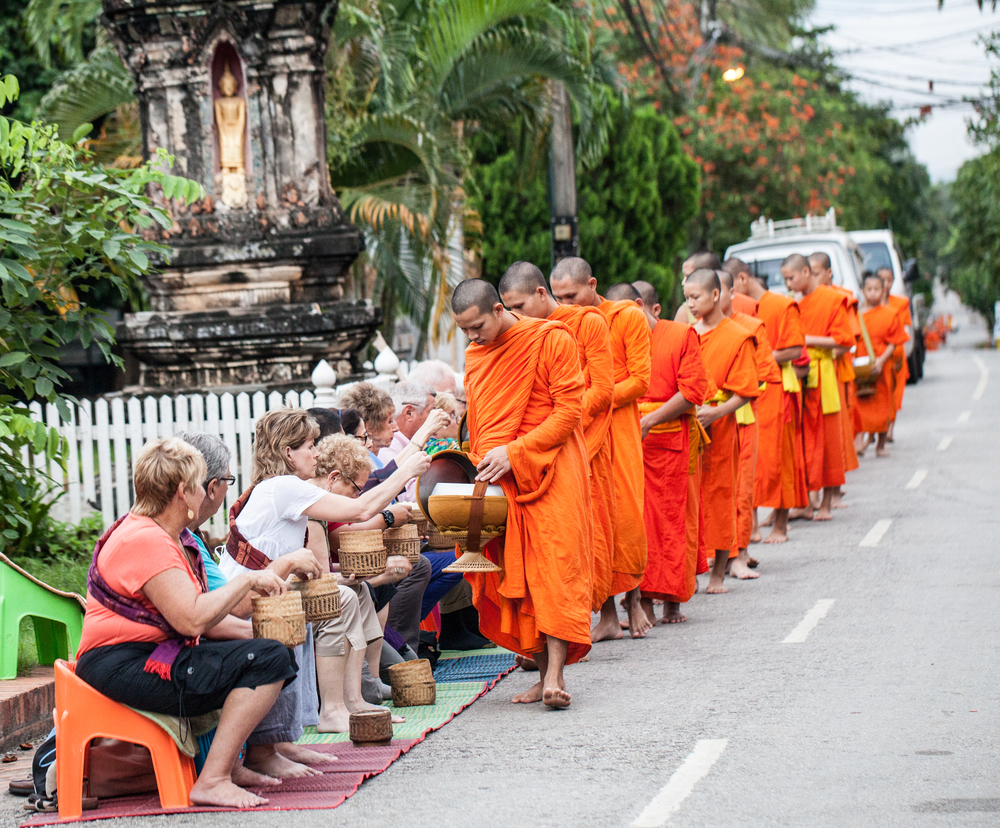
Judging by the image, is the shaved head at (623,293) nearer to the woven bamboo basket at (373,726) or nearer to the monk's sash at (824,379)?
the woven bamboo basket at (373,726)

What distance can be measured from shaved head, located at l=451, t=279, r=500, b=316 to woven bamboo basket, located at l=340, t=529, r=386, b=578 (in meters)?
1.08

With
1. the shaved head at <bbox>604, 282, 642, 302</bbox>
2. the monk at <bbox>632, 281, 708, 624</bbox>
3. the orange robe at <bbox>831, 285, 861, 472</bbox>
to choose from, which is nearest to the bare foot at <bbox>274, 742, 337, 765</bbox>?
the monk at <bbox>632, 281, 708, 624</bbox>

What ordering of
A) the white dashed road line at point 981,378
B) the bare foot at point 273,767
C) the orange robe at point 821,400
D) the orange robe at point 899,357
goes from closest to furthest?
the bare foot at point 273,767 < the orange robe at point 821,400 < the orange robe at point 899,357 < the white dashed road line at point 981,378

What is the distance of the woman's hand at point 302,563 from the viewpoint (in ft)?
17.0

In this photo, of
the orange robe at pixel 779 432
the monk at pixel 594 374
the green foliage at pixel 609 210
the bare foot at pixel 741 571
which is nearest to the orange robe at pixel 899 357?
the green foliage at pixel 609 210

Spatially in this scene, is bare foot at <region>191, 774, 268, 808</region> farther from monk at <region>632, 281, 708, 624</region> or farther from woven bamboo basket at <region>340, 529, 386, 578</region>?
monk at <region>632, 281, 708, 624</region>

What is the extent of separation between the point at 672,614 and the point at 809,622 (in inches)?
34.5

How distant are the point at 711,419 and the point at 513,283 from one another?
2.47 meters

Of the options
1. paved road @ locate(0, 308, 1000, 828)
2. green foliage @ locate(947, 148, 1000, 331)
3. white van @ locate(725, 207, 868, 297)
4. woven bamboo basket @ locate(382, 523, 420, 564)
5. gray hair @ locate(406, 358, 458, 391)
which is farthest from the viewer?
green foliage @ locate(947, 148, 1000, 331)

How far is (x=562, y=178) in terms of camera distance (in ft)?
50.1

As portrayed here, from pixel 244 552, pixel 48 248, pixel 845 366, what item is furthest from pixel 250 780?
pixel 845 366

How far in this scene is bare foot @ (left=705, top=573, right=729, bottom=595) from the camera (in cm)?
886

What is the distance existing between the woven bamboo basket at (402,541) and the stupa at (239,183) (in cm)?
506

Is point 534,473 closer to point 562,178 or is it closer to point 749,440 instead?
point 749,440
